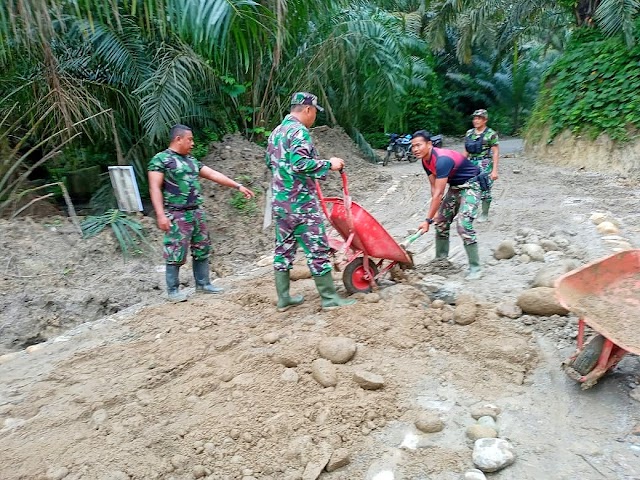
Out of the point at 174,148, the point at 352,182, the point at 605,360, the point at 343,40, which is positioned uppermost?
the point at 343,40

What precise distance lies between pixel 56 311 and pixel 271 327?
2.77 metres

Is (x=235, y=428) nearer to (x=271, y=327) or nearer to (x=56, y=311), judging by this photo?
(x=271, y=327)

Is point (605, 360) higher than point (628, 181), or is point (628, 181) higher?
point (605, 360)

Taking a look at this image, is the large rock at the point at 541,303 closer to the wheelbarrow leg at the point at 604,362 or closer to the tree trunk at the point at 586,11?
A: the wheelbarrow leg at the point at 604,362

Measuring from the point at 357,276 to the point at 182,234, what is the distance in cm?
164

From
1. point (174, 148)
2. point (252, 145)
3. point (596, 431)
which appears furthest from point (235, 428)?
point (252, 145)

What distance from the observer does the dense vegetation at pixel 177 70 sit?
579 cm

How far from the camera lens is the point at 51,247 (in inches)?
Answer: 251

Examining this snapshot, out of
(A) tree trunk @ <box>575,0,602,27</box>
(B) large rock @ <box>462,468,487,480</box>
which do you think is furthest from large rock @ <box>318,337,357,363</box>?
(A) tree trunk @ <box>575,0,602,27</box>

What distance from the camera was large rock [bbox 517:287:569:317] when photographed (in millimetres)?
3895

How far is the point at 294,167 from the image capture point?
3.94 meters

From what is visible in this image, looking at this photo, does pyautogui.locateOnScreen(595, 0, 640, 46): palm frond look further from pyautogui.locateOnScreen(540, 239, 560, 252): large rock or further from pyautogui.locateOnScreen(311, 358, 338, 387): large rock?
pyautogui.locateOnScreen(311, 358, 338, 387): large rock

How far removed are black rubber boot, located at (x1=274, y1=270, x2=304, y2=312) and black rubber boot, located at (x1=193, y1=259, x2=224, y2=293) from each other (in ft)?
3.59

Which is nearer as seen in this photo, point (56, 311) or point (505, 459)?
point (505, 459)
